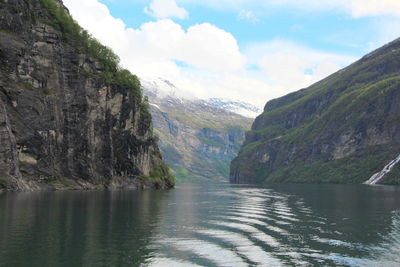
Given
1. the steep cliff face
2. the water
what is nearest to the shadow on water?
the water

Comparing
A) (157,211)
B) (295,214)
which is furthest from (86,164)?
(295,214)

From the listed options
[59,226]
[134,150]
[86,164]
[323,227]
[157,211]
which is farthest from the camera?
[134,150]

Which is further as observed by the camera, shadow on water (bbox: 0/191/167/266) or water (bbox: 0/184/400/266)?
water (bbox: 0/184/400/266)

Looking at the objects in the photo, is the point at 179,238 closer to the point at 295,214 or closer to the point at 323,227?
the point at 323,227

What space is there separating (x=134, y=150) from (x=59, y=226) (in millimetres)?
111430

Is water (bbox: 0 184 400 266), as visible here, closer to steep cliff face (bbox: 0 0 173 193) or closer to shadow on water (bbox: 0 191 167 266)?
shadow on water (bbox: 0 191 167 266)

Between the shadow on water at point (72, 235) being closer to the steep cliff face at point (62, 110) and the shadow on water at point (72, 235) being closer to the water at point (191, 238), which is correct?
the water at point (191, 238)

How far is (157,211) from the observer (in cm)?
7975

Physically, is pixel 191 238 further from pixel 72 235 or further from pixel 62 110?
pixel 62 110

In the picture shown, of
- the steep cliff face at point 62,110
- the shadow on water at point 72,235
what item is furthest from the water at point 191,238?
the steep cliff face at point 62,110

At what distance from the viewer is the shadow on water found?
127 ft

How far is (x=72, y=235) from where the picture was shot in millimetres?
49500

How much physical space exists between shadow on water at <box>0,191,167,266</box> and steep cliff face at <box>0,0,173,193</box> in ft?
159

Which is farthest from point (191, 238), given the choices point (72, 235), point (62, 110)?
point (62, 110)
